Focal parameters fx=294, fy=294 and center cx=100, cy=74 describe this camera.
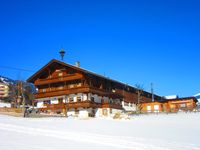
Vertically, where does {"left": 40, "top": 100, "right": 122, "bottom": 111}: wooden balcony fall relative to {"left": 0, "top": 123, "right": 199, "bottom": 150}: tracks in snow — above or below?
above

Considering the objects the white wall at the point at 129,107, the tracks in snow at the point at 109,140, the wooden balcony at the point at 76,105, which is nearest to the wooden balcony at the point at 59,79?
the wooden balcony at the point at 76,105

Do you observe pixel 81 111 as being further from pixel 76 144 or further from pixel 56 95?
pixel 76 144

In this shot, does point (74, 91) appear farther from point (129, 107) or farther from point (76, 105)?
point (129, 107)

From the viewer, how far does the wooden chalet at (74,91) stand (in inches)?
1971

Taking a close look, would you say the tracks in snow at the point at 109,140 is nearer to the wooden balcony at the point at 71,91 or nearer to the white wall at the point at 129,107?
the wooden balcony at the point at 71,91

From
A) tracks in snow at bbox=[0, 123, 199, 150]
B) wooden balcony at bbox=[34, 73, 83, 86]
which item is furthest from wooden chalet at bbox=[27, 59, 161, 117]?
tracks in snow at bbox=[0, 123, 199, 150]

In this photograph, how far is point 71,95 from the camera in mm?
52125

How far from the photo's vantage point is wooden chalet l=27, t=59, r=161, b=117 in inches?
1971

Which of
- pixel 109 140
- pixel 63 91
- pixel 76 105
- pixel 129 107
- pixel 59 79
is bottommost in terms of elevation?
pixel 109 140

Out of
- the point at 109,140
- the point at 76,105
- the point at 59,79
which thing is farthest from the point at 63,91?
the point at 109,140

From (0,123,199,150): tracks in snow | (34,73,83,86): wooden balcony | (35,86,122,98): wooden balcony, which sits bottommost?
(0,123,199,150): tracks in snow

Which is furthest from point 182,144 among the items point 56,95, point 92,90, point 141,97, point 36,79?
point 141,97

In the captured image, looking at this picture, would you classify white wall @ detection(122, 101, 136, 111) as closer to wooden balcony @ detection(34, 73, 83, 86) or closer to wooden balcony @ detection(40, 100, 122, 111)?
wooden balcony @ detection(40, 100, 122, 111)

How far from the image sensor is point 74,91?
5062 centimetres
